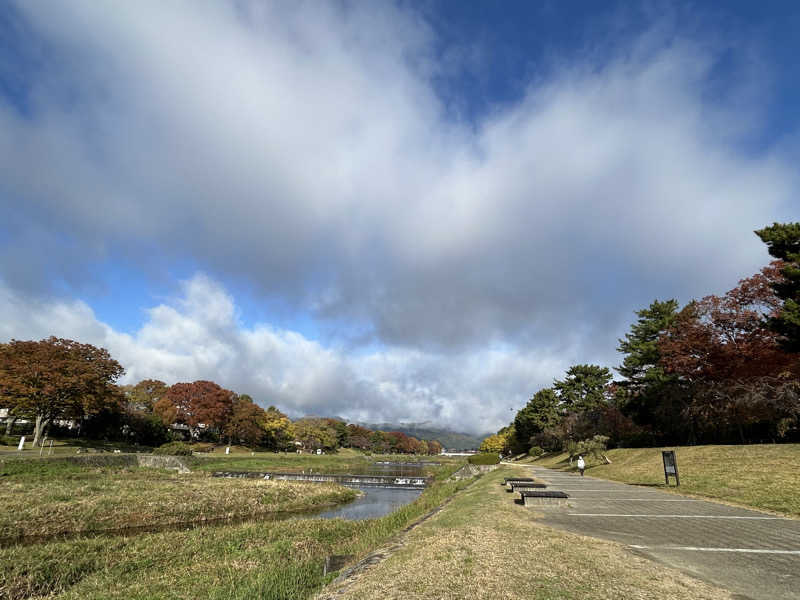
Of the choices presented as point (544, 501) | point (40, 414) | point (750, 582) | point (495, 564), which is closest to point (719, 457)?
point (544, 501)

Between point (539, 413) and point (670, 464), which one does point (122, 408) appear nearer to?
point (539, 413)

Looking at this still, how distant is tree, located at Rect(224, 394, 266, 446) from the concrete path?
241ft

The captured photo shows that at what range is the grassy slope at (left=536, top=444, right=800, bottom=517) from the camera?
1449cm

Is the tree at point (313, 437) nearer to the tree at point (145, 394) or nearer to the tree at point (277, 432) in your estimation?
the tree at point (277, 432)

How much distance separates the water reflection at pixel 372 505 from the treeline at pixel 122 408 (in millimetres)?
34894

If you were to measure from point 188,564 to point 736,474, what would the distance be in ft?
77.8

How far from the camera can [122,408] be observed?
69062 millimetres

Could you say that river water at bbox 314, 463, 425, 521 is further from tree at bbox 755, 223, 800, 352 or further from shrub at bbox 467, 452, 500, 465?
tree at bbox 755, 223, 800, 352

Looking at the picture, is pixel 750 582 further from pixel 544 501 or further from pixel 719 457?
pixel 719 457

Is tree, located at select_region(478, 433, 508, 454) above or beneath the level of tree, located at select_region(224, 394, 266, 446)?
beneath

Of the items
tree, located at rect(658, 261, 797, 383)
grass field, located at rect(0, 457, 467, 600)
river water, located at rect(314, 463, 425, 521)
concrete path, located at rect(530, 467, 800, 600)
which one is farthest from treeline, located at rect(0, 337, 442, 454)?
tree, located at rect(658, 261, 797, 383)

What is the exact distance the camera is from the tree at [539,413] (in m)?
69.3

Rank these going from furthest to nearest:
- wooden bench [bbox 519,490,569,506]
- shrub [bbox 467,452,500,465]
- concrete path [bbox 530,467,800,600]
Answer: shrub [bbox 467,452,500,465], wooden bench [bbox 519,490,569,506], concrete path [bbox 530,467,800,600]

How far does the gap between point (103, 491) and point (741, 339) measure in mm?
45156
